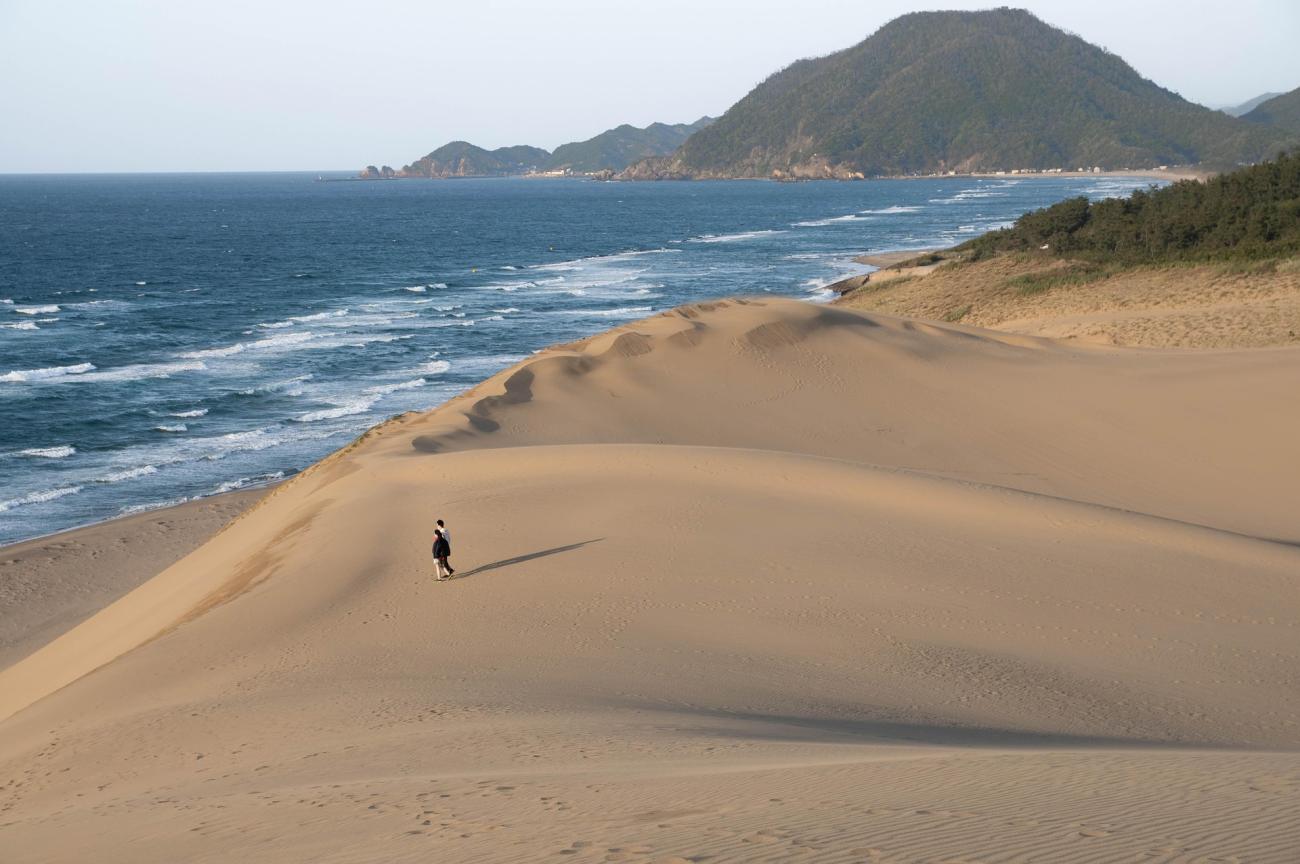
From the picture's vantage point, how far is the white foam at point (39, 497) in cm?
3006

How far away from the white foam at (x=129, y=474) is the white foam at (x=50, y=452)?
2870 mm

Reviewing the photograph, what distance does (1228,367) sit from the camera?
30.0 metres

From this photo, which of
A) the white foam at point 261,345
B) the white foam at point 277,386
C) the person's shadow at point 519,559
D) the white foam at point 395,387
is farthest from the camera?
the white foam at point 261,345

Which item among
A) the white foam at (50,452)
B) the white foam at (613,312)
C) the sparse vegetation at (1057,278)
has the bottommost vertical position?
the white foam at (50,452)

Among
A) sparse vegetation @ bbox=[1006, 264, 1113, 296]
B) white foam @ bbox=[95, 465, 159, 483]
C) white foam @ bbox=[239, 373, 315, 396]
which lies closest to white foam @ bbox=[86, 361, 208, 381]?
white foam @ bbox=[239, 373, 315, 396]

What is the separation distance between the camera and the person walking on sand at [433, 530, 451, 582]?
15.9m

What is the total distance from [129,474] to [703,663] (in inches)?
978

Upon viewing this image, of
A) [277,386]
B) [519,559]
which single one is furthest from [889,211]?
[519,559]

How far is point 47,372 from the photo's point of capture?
1845 inches

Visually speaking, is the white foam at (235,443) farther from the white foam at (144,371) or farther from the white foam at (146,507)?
the white foam at (144,371)

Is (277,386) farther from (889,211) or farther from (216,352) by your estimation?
(889,211)

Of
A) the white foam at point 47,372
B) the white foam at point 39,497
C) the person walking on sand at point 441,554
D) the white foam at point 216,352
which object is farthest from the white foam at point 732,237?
the person walking on sand at point 441,554

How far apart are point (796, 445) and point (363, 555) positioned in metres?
11.7

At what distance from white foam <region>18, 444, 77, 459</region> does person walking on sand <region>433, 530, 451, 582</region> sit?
23334 millimetres
